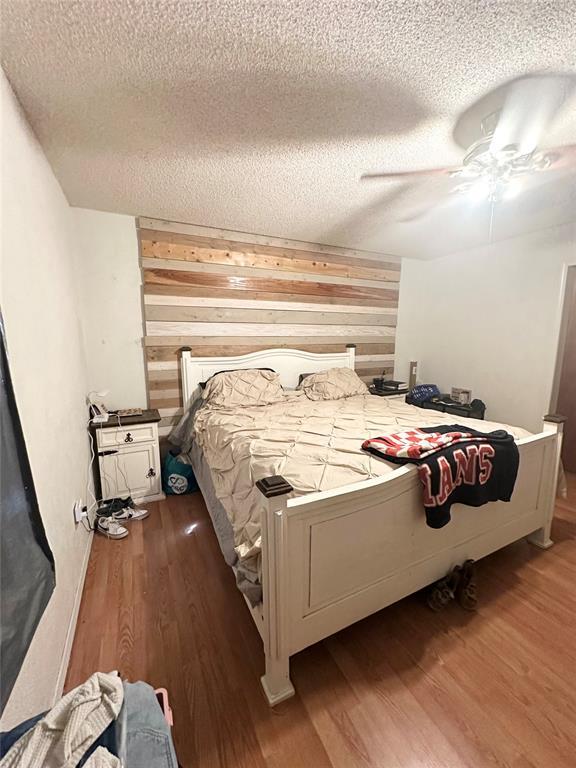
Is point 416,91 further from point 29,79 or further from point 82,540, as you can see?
point 82,540

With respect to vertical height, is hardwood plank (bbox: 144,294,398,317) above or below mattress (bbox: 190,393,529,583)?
above

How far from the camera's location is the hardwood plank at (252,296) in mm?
2719

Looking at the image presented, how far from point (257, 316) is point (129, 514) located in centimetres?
203

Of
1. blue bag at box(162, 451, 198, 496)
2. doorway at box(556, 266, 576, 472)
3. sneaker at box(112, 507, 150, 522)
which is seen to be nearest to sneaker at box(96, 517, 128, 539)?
sneaker at box(112, 507, 150, 522)

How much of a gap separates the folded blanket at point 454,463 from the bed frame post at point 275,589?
2.11 feet

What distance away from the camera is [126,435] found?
93.4 inches

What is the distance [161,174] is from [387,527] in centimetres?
235

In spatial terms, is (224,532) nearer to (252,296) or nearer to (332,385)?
(332,385)

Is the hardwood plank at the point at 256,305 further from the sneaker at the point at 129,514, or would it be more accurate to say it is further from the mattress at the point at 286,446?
the sneaker at the point at 129,514

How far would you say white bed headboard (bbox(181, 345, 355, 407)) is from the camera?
2.86 metres

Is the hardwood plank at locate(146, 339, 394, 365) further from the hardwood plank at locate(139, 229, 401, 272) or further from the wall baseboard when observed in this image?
the wall baseboard

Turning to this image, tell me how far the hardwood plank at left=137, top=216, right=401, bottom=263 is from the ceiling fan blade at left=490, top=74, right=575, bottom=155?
6.39 feet

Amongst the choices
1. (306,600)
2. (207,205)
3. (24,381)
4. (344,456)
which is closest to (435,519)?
(344,456)

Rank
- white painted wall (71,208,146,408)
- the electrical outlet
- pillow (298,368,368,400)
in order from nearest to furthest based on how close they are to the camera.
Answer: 1. the electrical outlet
2. white painted wall (71,208,146,408)
3. pillow (298,368,368,400)
